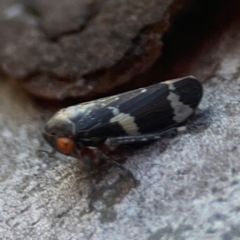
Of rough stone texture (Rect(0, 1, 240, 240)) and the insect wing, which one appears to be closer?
rough stone texture (Rect(0, 1, 240, 240))

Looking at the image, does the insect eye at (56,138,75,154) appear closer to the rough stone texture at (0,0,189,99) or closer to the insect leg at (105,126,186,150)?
the insect leg at (105,126,186,150)

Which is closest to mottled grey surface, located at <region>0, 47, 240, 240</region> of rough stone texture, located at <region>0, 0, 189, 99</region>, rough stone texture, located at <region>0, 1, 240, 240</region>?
rough stone texture, located at <region>0, 1, 240, 240</region>

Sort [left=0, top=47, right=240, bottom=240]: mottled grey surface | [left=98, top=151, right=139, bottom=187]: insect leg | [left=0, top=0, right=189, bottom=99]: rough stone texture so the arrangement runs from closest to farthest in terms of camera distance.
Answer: [left=0, top=47, right=240, bottom=240]: mottled grey surface, [left=98, top=151, right=139, bottom=187]: insect leg, [left=0, top=0, right=189, bottom=99]: rough stone texture

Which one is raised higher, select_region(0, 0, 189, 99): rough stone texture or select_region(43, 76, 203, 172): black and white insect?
select_region(0, 0, 189, 99): rough stone texture

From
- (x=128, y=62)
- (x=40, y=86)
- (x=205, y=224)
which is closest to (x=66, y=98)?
(x=40, y=86)

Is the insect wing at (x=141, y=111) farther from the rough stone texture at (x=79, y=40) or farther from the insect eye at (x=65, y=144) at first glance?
the rough stone texture at (x=79, y=40)

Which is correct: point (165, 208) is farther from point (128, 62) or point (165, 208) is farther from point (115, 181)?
point (128, 62)
